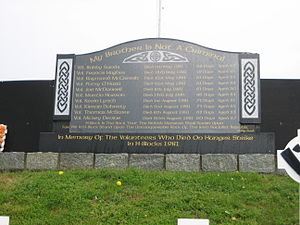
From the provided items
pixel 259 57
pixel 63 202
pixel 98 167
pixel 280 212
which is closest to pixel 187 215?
pixel 280 212

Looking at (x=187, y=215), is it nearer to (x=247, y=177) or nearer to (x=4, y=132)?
(x=247, y=177)

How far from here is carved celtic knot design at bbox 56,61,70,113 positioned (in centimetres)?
815

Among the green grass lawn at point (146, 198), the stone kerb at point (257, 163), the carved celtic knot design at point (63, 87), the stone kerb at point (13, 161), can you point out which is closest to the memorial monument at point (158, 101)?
the carved celtic knot design at point (63, 87)

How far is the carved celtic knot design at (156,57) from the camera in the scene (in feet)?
26.6

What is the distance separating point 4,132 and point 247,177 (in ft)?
17.9

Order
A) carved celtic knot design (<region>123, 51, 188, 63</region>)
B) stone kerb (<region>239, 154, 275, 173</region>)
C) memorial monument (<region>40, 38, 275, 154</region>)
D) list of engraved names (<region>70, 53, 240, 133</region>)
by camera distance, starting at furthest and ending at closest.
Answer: carved celtic knot design (<region>123, 51, 188, 63</region>) < list of engraved names (<region>70, 53, 240, 133</region>) < memorial monument (<region>40, 38, 275, 154</region>) < stone kerb (<region>239, 154, 275, 173</region>)

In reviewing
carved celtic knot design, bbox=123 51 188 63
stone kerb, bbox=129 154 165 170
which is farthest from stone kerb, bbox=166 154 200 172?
carved celtic knot design, bbox=123 51 188 63

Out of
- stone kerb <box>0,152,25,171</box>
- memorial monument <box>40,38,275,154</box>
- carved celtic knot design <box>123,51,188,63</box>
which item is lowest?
stone kerb <box>0,152,25,171</box>

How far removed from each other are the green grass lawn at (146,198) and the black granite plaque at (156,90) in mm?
1209

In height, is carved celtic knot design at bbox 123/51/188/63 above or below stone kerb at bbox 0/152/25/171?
above

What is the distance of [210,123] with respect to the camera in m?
7.67

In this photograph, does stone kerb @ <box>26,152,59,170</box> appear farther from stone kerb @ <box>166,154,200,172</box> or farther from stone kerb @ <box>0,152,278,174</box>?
stone kerb @ <box>166,154,200,172</box>

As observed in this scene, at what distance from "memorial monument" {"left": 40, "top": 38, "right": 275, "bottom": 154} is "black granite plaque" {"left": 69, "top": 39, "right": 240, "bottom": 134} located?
0.02 meters

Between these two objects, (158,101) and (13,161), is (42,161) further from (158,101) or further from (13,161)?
(158,101)
